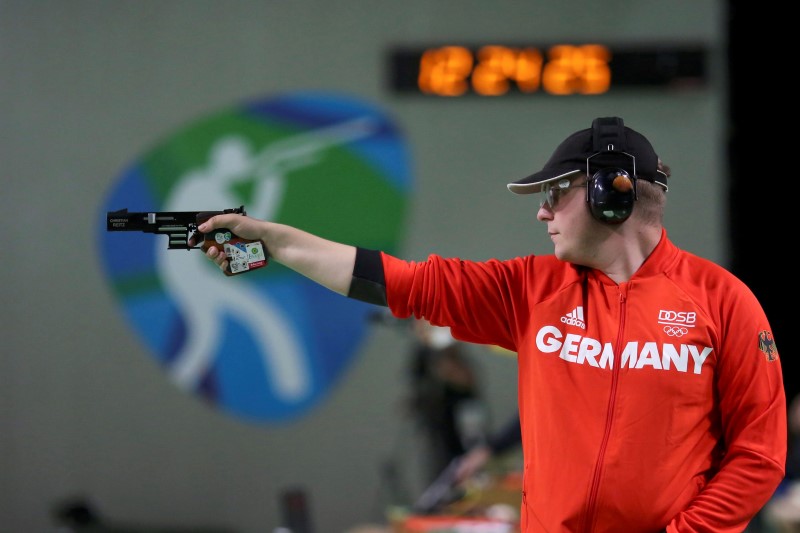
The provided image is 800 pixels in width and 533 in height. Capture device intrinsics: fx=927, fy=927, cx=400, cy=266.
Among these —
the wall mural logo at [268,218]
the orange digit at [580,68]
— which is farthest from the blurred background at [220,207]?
the orange digit at [580,68]

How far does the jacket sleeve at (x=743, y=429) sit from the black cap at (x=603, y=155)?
28 cm

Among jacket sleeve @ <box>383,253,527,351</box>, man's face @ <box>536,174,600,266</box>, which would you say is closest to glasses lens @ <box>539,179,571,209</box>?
man's face @ <box>536,174,600,266</box>

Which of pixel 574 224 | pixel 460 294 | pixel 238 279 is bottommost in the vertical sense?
pixel 238 279

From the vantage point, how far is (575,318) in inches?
62.1

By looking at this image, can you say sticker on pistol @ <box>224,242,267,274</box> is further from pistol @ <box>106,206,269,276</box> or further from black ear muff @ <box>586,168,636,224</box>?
black ear muff @ <box>586,168,636,224</box>

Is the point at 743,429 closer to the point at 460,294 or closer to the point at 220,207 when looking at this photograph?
the point at 460,294

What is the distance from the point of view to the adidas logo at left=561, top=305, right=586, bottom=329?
1.57m

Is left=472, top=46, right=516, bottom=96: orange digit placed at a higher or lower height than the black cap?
higher

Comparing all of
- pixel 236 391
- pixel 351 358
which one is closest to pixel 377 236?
pixel 351 358

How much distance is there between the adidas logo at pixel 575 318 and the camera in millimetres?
1571

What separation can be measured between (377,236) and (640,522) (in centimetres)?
337

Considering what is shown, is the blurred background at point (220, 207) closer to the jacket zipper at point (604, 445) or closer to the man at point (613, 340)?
the man at point (613, 340)

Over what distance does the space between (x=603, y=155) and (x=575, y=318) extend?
0.28 meters

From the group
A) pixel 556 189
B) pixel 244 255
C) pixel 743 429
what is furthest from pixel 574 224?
pixel 244 255
